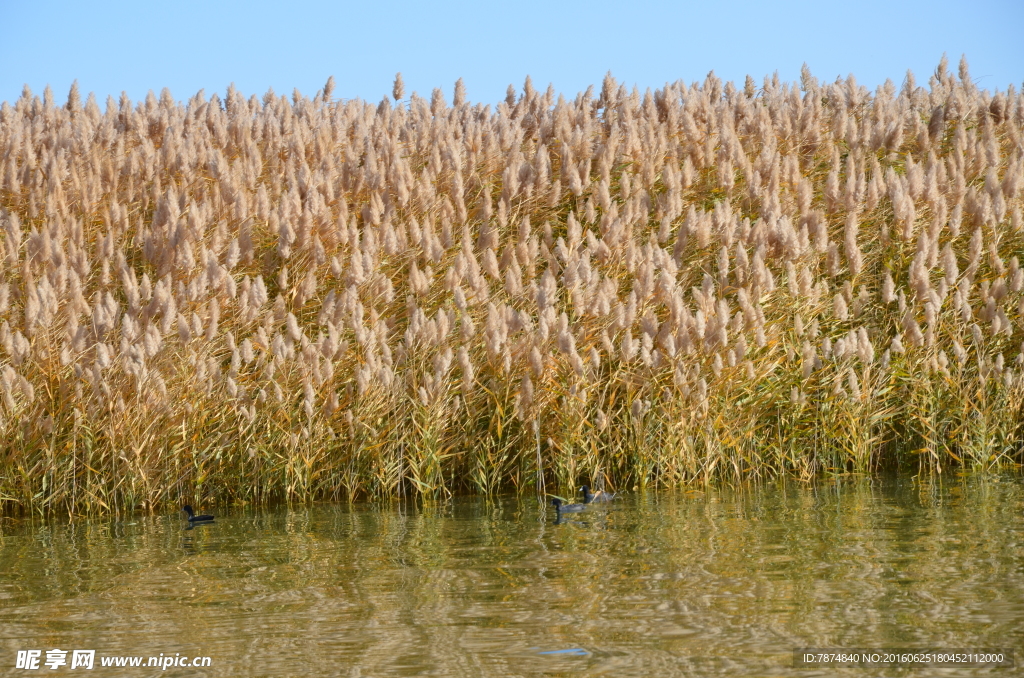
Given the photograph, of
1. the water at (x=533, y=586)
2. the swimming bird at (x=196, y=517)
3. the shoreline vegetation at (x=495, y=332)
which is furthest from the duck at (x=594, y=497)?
the swimming bird at (x=196, y=517)

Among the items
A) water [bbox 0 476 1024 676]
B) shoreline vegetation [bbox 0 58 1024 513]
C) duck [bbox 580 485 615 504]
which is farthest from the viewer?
shoreline vegetation [bbox 0 58 1024 513]

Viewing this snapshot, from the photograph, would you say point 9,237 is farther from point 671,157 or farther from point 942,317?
point 942,317

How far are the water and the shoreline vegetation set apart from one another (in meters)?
0.56

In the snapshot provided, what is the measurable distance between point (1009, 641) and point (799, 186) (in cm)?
503

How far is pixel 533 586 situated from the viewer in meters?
3.60

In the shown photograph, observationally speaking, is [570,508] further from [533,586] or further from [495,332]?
[533,586]

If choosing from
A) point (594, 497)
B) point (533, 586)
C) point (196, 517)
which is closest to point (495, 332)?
point (594, 497)

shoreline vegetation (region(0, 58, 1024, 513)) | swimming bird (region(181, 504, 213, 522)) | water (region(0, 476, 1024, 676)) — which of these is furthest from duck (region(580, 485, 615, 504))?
swimming bird (region(181, 504, 213, 522))

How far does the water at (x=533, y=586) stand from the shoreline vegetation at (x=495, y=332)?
0.56 m

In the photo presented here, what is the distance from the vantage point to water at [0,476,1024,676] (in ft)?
9.32

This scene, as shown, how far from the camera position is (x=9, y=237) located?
7.21 meters

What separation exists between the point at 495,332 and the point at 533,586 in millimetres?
2400

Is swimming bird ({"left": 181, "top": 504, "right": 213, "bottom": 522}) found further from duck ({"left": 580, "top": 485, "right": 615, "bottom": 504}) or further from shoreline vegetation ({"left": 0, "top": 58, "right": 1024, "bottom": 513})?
duck ({"left": 580, "top": 485, "right": 615, "bottom": 504})

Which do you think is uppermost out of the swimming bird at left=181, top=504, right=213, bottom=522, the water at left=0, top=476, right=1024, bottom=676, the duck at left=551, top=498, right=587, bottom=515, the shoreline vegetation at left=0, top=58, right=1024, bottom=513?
the shoreline vegetation at left=0, top=58, right=1024, bottom=513
